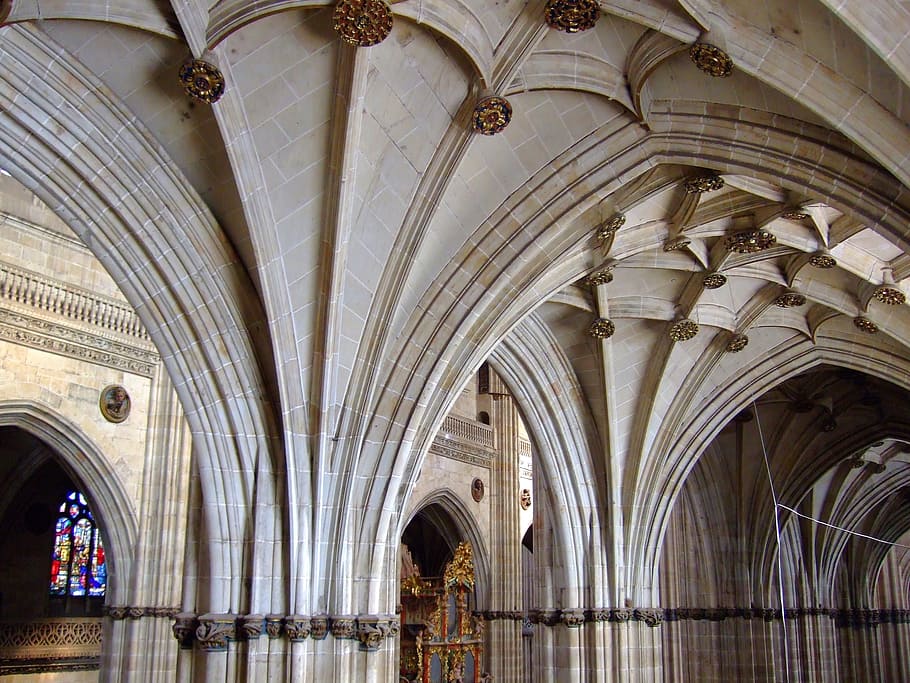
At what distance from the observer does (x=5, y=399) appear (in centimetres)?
1481

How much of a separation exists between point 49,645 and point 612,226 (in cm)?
1588

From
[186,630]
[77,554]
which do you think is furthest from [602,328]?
[77,554]

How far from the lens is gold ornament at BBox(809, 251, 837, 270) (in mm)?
12099

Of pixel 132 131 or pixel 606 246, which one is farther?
pixel 606 246

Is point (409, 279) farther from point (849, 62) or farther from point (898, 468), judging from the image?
point (898, 468)

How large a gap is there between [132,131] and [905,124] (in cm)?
662

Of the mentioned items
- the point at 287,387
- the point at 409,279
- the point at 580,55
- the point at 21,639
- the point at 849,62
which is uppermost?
the point at 580,55

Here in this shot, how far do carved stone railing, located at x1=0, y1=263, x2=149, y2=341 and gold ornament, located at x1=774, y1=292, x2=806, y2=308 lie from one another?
11.1m

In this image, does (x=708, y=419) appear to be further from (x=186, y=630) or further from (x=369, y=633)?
(x=186, y=630)

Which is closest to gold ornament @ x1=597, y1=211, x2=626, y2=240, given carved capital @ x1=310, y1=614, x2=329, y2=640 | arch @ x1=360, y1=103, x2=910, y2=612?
arch @ x1=360, y1=103, x2=910, y2=612

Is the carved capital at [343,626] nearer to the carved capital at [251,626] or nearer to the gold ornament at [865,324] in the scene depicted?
the carved capital at [251,626]

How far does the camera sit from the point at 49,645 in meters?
20.1

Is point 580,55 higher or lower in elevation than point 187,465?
higher

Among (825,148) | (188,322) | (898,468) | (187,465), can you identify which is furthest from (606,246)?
(898,468)
